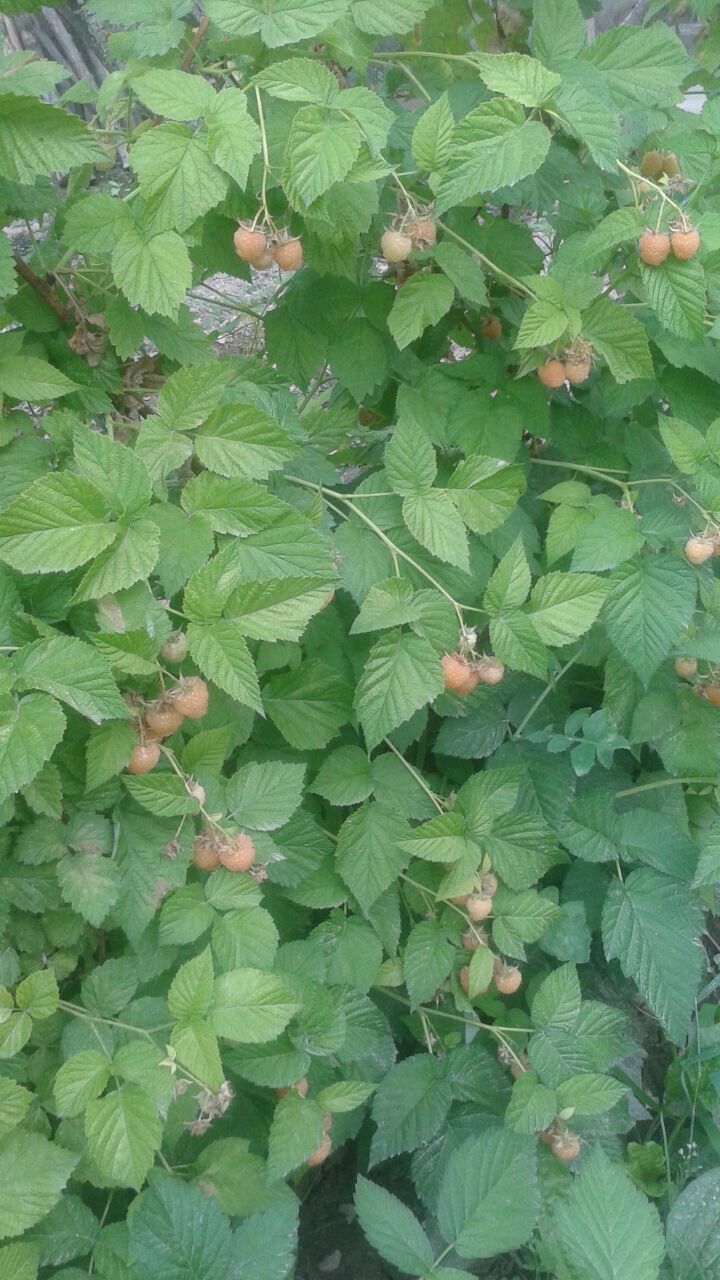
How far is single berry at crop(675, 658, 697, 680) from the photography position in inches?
58.2

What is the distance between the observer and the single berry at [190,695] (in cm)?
104

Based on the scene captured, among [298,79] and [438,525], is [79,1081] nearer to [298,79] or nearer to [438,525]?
[438,525]

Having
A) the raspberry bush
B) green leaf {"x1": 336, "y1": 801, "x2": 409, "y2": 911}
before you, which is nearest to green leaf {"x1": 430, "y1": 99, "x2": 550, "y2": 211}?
the raspberry bush

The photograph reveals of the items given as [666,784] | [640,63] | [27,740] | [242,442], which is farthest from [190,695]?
[640,63]

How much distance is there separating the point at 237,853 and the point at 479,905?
44cm

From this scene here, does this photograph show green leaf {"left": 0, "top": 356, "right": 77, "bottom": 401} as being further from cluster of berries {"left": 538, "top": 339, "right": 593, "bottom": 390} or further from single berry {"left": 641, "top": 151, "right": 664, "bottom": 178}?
single berry {"left": 641, "top": 151, "right": 664, "bottom": 178}

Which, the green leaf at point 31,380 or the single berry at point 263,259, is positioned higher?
the single berry at point 263,259

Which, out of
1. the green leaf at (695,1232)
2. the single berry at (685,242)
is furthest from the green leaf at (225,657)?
the green leaf at (695,1232)

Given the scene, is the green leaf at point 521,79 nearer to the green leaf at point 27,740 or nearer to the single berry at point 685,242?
the single berry at point 685,242

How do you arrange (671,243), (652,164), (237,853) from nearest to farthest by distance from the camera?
(237,853) < (671,243) < (652,164)

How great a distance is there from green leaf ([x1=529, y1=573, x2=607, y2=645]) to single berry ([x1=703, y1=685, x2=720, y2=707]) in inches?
12.7

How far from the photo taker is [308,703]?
52.3 inches

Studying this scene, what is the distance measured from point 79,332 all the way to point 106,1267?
1129 mm

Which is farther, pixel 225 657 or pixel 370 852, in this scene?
pixel 370 852
